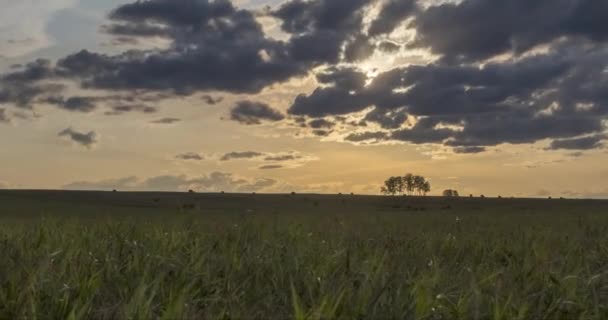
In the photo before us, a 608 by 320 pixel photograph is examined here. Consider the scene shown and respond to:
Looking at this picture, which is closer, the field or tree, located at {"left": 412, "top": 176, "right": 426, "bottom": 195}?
the field

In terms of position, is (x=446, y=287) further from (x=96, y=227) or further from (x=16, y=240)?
(x=96, y=227)

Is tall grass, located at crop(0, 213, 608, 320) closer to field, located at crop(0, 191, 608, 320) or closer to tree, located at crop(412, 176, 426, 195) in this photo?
field, located at crop(0, 191, 608, 320)

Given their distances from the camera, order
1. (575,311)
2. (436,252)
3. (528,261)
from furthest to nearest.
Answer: (436,252) → (528,261) → (575,311)

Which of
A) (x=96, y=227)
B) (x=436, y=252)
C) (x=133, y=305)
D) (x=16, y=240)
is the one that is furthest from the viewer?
(x=96, y=227)

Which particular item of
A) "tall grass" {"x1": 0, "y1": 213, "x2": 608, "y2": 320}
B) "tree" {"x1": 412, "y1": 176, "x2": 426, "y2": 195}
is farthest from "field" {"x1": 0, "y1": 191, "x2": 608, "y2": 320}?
"tree" {"x1": 412, "y1": 176, "x2": 426, "y2": 195}

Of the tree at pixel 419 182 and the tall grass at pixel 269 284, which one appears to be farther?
the tree at pixel 419 182

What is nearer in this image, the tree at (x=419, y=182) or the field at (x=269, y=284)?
the field at (x=269, y=284)

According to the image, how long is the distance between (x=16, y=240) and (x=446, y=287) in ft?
18.2

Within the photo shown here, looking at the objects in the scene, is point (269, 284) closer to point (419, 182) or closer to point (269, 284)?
point (269, 284)

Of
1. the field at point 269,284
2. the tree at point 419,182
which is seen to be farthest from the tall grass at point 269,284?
the tree at point 419,182

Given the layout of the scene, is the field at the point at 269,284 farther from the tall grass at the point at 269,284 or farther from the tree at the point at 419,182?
the tree at the point at 419,182

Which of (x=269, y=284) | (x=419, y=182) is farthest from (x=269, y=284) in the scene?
(x=419, y=182)

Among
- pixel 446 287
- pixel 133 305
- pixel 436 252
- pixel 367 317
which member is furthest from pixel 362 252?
pixel 133 305

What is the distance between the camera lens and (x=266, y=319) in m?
4.57
